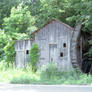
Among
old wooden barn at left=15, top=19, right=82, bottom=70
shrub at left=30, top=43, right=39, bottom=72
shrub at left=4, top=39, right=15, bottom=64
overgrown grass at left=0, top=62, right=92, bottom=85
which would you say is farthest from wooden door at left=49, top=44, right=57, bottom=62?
shrub at left=4, top=39, right=15, bottom=64

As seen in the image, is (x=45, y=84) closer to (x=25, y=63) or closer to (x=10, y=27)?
(x=25, y=63)

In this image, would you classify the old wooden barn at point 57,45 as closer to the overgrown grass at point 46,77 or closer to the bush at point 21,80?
the overgrown grass at point 46,77

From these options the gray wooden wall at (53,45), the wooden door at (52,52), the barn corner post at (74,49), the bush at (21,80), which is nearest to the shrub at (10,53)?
the gray wooden wall at (53,45)

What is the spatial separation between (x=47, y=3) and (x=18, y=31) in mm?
4789

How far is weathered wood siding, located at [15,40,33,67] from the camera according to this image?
17328 mm

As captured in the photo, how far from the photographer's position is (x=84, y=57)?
1847 cm

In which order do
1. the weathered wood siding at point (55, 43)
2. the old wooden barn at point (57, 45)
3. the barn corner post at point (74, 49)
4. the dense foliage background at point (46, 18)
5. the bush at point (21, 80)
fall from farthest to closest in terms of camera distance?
1. the dense foliage background at point (46, 18)
2. the weathered wood siding at point (55, 43)
3. the old wooden barn at point (57, 45)
4. the barn corner post at point (74, 49)
5. the bush at point (21, 80)

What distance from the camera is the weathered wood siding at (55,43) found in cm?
1594

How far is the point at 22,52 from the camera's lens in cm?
1756

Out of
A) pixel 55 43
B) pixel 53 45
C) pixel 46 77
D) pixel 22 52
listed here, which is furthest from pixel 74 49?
pixel 22 52

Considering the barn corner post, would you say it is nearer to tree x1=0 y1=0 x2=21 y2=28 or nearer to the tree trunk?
the tree trunk

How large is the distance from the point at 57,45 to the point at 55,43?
0.84 feet

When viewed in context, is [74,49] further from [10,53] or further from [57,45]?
[10,53]

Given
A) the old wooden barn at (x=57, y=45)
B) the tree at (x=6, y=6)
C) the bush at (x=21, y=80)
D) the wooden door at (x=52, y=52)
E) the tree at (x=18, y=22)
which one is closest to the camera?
the bush at (x=21, y=80)
